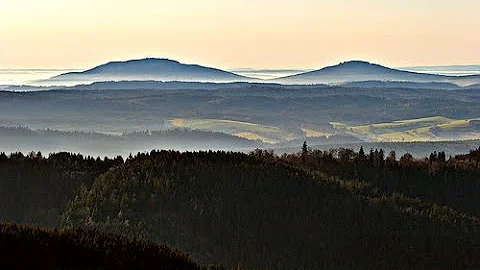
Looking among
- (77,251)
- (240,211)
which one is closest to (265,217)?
(240,211)

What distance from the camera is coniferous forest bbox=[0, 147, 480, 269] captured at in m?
132

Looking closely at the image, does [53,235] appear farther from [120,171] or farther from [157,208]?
[120,171]

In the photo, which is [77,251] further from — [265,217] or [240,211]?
[265,217]

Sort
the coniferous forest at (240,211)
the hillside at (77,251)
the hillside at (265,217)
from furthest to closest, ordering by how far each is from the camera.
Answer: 1. the coniferous forest at (240,211)
2. the hillside at (265,217)
3. the hillside at (77,251)

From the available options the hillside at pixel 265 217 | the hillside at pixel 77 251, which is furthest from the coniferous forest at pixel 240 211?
the hillside at pixel 77 251

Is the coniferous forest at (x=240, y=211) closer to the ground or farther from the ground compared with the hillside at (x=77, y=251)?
closer to the ground

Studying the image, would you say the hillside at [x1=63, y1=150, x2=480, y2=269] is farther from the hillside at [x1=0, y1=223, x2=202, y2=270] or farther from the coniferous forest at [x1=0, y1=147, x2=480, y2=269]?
the hillside at [x1=0, y1=223, x2=202, y2=270]

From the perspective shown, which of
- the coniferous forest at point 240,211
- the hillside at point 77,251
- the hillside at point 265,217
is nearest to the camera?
the hillside at point 77,251

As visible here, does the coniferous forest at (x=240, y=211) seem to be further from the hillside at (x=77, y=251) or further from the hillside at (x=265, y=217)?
the hillside at (x=77, y=251)

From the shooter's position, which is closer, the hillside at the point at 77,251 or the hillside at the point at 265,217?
the hillside at the point at 77,251

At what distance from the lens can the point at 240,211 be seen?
472 feet

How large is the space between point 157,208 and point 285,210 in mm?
20253

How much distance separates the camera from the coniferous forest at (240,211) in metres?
132

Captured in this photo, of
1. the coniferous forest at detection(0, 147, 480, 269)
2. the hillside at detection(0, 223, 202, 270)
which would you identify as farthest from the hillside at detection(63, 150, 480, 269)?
the hillside at detection(0, 223, 202, 270)
